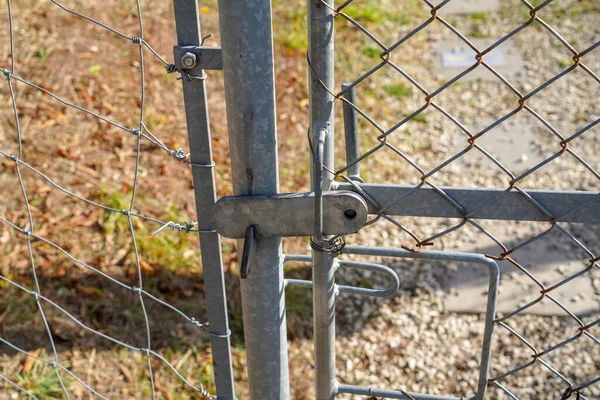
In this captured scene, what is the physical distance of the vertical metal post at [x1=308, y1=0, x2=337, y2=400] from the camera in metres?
1.26

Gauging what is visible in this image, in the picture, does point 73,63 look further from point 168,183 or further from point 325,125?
point 325,125

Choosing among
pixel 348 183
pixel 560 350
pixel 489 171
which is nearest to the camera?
pixel 348 183

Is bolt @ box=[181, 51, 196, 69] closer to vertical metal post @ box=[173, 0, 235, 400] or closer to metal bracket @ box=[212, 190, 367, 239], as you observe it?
vertical metal post @ box=[173, 0, 235, 400]

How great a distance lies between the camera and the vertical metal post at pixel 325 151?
49.6 inches

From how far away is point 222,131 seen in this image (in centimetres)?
428

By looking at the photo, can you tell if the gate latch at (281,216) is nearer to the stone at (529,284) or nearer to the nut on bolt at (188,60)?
the nut on bolt at (188,60)

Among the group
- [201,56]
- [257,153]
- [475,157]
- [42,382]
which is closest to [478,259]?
[257,153]

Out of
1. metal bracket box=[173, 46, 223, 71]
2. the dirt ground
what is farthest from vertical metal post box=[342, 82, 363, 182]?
the dirt ground

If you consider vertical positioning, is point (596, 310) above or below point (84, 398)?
above

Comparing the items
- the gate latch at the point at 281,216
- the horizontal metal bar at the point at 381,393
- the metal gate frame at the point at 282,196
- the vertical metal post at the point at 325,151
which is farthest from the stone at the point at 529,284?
the gate latch at the point at 281,216

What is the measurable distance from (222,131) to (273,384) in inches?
112

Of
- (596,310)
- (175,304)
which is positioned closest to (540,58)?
(596,310)

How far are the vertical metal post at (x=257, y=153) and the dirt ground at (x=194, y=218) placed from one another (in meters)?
1.35

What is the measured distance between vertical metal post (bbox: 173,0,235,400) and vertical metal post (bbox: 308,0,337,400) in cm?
24
